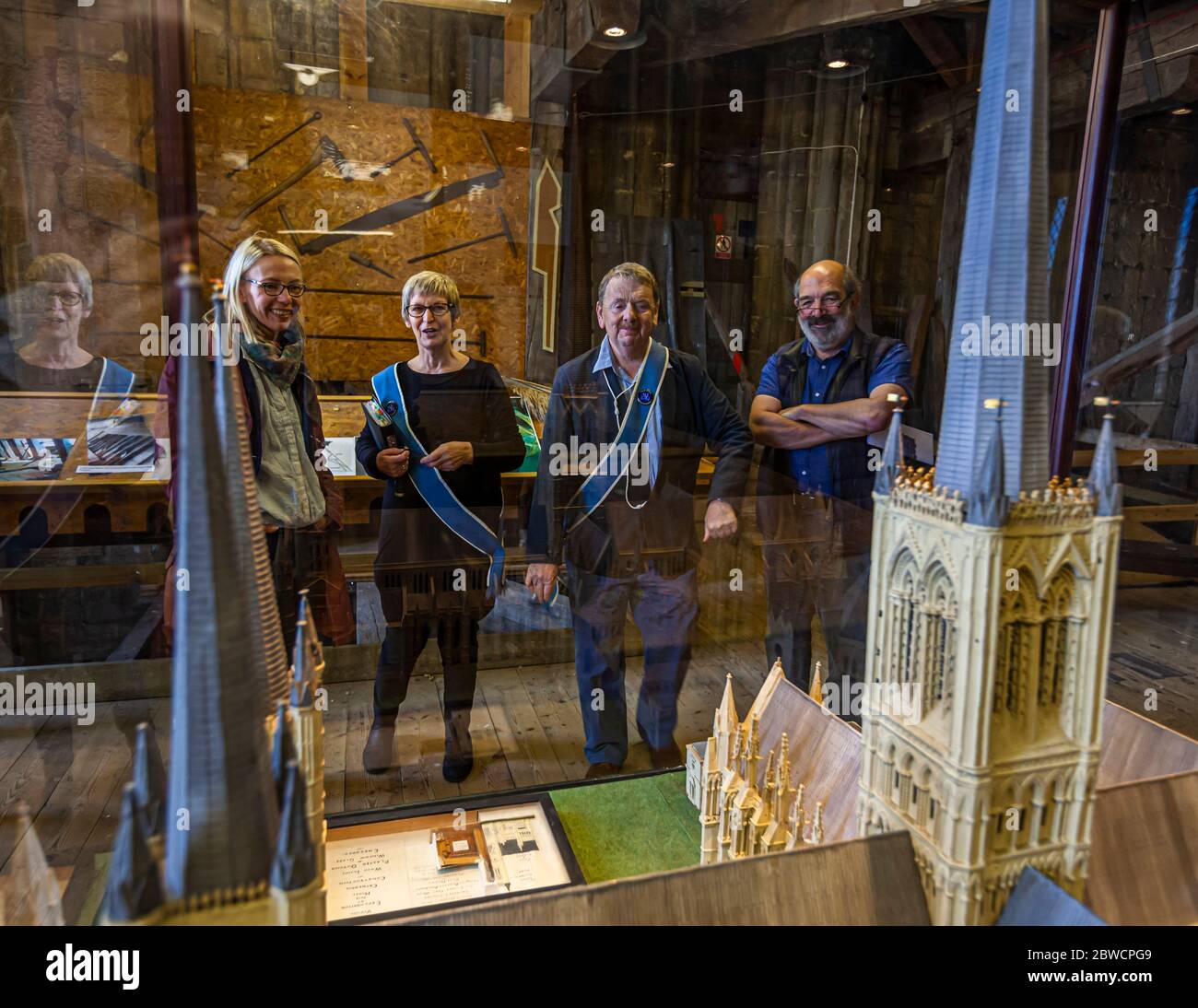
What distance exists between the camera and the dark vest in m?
4.61

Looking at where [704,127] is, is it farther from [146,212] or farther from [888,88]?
[146,212]

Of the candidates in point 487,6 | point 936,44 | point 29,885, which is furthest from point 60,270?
point 936,44

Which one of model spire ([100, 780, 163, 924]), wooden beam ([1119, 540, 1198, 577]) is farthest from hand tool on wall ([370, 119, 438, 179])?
wooden beam ([1119, 540, 1198, 577])

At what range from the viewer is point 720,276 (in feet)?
16.2

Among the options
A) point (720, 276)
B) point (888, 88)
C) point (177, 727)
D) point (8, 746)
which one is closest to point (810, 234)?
point (720, 276)

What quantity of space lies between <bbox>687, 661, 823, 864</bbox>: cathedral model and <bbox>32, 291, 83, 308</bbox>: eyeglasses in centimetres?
398

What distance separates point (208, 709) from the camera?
1.75m

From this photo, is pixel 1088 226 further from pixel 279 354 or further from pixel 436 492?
pixel 279 354

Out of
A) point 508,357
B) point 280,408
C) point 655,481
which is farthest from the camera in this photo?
point 655,481

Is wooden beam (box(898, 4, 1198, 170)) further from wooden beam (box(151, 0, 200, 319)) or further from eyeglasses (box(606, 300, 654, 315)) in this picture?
wooden beam (box(151, 0, 200, 319))

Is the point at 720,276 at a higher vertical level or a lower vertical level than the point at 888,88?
lower

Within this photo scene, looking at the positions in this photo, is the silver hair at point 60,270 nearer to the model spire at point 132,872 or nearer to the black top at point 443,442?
the black top at point 443,442

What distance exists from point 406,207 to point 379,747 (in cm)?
350
